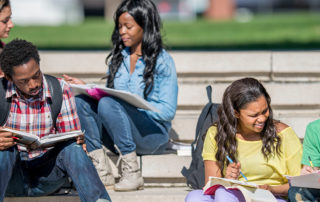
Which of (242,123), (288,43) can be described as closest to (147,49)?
(242,123)

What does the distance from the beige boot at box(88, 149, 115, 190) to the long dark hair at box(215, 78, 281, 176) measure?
1.06 metres

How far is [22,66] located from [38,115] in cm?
40

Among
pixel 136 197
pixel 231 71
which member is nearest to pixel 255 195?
pixel 136 197

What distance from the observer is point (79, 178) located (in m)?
4.09

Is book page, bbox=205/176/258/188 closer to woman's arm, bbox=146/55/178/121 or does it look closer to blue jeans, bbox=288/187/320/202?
blue jeans, bbox=288/187/320/202

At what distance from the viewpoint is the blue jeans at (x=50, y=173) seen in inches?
159

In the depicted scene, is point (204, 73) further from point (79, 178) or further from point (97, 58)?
point (79, 178)

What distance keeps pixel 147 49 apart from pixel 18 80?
48.6 inches

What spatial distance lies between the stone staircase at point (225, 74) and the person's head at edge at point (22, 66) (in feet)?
5.31

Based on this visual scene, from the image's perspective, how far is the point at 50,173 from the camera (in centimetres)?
427

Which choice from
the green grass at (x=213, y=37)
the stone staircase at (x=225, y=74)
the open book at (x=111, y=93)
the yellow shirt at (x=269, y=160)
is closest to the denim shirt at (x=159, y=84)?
the open book at (x=111, y=93)

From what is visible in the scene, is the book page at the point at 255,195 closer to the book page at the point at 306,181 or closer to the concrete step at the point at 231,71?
the book page at the point at 306,181

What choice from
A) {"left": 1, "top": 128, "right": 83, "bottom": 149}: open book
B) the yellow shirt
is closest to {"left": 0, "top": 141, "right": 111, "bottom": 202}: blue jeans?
{"left": 1, "top": 128, "right": 83, "bottom": 149}: open book

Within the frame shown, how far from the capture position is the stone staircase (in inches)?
222
